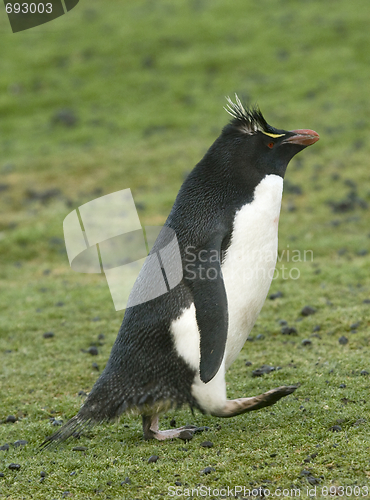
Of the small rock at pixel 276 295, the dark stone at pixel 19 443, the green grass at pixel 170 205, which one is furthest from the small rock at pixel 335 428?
the small rock at pixel 276 295

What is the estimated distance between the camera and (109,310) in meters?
7.81

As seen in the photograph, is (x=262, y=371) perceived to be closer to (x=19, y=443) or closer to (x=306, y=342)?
(x=306, y=342)

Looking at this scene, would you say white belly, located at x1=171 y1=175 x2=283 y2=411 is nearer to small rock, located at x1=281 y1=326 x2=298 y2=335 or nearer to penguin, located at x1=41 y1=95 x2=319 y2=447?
penguin, located at x1=41 y1=95 x2=319 y2=447

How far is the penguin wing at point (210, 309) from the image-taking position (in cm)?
395

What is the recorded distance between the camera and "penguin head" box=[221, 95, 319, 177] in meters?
4.54

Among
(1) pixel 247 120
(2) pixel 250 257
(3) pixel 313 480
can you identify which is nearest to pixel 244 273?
(2) pixel 250 257

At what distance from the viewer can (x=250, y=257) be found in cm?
441

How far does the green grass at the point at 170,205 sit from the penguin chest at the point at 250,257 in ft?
2.48

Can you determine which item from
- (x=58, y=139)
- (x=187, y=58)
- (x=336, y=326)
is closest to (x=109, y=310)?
(x=336, y=326)

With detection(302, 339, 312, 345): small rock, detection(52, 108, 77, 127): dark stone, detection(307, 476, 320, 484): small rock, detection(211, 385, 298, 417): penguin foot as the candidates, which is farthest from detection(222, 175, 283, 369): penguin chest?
detection(52, 108, 77, 127): dark stone

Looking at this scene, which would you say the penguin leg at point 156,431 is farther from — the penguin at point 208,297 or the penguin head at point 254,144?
the penguin head at point 254,144

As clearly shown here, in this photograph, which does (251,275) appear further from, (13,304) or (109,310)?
(13,304)

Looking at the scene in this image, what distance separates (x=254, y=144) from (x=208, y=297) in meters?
1.23

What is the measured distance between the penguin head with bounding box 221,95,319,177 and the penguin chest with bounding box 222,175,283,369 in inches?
4.7
